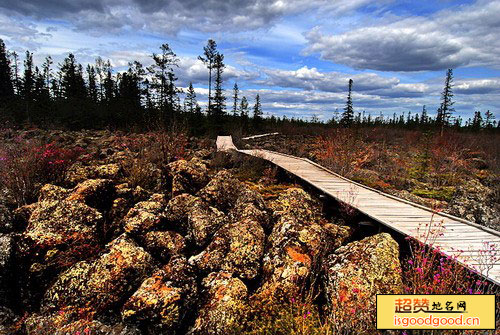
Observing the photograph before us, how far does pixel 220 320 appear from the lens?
3.15 metres

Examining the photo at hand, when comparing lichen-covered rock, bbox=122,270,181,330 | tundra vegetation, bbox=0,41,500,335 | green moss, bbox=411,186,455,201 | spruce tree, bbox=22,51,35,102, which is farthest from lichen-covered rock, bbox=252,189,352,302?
spruce tree, bbox=22,51,35,102

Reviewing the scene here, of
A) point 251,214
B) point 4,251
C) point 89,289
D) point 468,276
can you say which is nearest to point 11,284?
point 4,251

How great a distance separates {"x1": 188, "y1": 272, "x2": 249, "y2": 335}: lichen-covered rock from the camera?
10.2ft

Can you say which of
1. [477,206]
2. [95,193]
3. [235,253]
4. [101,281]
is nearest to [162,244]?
[101,281]

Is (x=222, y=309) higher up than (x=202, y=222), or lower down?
lower down

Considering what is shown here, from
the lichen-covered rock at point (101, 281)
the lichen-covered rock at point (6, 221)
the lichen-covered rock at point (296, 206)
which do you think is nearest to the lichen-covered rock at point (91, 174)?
the lichen-covered rock at point (6, 221)

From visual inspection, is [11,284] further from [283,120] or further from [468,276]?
[283,120]

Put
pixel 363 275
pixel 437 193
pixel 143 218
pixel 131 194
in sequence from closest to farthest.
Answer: pixel 363 275 < pixel 143 218 < pixel 131 194 < pixel 437 193

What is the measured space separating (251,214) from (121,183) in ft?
11.6

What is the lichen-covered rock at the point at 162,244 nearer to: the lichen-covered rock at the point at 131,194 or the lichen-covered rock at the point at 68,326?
the lichen-covered rock at the point at 68,326

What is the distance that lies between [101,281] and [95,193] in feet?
7.64

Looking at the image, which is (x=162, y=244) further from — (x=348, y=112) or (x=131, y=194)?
(x=348, y=112)

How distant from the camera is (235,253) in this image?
416 centimetres

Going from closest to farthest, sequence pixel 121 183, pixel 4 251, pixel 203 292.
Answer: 1. pixel 203 292
2. pixel 4 251
3. pixel 121 183
